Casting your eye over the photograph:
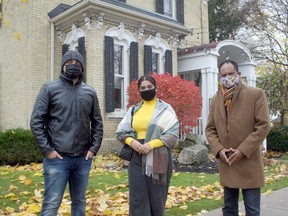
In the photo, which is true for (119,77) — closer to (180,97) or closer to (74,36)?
(74,36)

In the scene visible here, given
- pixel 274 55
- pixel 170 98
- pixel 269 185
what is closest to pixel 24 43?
pixel 170 98

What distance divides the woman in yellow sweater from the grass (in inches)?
50.0

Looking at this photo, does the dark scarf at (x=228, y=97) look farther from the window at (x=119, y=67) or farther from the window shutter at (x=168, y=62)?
the window shutter at (x=168, y=62)

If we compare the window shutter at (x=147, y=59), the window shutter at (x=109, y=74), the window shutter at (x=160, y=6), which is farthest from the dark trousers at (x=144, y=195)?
the window shutter at (x=160, y=6)

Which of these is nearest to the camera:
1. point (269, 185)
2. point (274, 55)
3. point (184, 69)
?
point (269, 185)

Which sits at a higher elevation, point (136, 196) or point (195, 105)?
point (195, 105)

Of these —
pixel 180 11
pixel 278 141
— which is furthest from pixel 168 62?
pixel 278 141

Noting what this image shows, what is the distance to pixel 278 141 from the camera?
16391mm

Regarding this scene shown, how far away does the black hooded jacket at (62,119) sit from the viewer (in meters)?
3.66

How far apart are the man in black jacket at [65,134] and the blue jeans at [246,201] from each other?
1.51 meters

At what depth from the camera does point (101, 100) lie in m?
12.1

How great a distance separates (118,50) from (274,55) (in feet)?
52.7

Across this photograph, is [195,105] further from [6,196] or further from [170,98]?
[6,196]

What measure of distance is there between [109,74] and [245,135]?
883 cm
